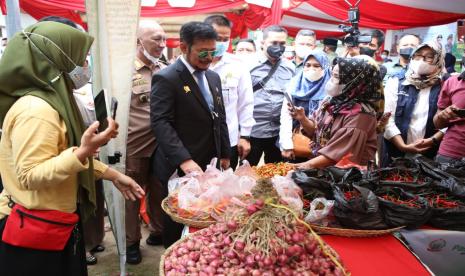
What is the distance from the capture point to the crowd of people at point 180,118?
1.50m

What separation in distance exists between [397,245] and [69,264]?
1.50 metres

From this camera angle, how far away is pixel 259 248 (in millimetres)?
1269

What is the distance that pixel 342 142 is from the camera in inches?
91.0

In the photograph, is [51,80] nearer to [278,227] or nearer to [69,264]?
[69,264]

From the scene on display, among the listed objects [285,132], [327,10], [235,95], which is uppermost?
[327,10]

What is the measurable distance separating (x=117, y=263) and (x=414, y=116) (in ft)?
9.41

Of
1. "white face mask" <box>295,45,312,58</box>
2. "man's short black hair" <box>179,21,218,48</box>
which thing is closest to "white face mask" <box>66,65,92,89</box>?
"man's short black hair" <box>179,21,218,48</box>

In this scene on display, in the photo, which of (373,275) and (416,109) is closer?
(373,275)

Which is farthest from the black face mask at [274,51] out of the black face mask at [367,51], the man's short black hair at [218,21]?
the black face mask at [367,51]

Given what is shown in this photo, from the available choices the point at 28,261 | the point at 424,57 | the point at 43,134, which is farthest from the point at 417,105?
the point at 28,261

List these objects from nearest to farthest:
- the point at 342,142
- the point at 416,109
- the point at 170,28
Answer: the point at 342,142
the point at 416,109
the point at 170,28

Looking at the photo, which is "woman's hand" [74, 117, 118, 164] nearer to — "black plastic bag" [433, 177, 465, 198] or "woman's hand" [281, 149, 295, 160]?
"black plastic bag" [433, 177, 465, 198]

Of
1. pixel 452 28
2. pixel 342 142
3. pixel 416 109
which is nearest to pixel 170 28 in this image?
pixel 452 28

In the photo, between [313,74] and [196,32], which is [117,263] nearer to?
[196,32]
